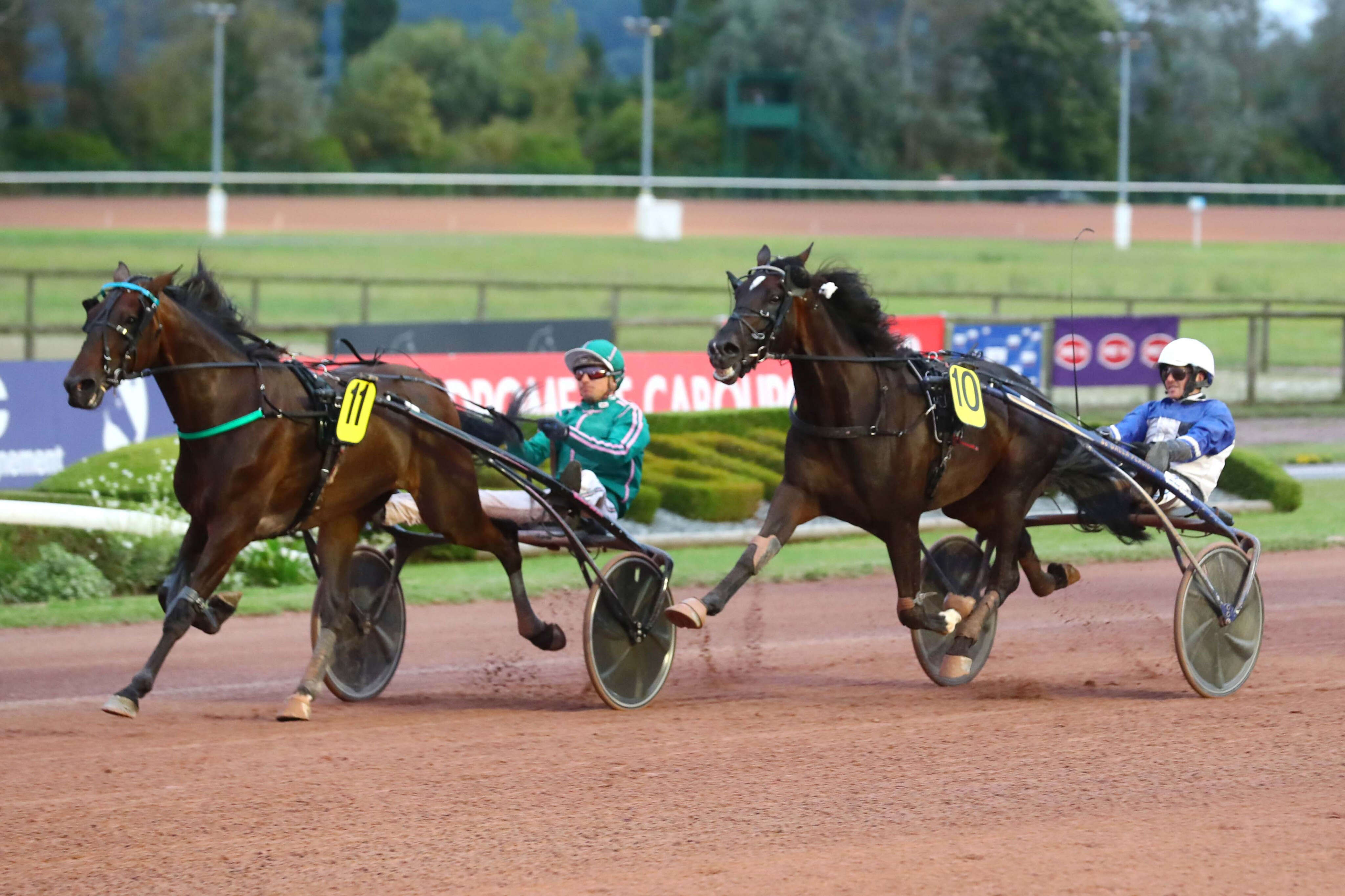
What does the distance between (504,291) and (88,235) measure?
39.5 feet

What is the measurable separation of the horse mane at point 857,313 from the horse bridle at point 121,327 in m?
2.27

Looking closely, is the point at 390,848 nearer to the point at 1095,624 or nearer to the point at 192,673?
the point at 192,673

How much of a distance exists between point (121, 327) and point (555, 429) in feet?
5.34

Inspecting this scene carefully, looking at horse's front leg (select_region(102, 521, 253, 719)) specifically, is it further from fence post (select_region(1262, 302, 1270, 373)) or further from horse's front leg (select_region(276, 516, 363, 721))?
fence post (select_region(1262, 302, 1270, 373))

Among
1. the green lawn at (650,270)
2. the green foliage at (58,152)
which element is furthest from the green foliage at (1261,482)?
the green foliage at (58,152)

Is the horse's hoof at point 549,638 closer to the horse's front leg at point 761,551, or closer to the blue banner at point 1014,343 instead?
the horse's front leg at point 761,551

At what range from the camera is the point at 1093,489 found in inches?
266

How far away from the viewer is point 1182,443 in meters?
6.51

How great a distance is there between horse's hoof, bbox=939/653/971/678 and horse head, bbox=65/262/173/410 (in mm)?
3120

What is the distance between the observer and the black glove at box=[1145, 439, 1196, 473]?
6.48 meters

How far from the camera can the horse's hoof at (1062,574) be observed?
6.88 m

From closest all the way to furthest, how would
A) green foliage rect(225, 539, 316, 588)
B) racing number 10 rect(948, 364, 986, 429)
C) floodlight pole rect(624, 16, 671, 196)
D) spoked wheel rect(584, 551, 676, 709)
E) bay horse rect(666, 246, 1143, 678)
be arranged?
1. bay horse rect(666, 246, 1143, 678)
2. spoked wheel rect(584, 551, 676, 709)
3. racing number 10 rect(948, 364, 986, 429)
4. green foliage rect(225, 539, 316, 588)
5. floodlight pole rect(624, 16, 671, 196)

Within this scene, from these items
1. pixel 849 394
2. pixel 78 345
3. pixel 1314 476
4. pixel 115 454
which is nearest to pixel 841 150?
pixel 78 345

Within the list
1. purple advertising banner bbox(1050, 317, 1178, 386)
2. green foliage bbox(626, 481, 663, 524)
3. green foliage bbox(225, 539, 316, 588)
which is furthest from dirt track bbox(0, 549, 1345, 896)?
purple advertising banner bbox(1050, 317, 1178, 386)
